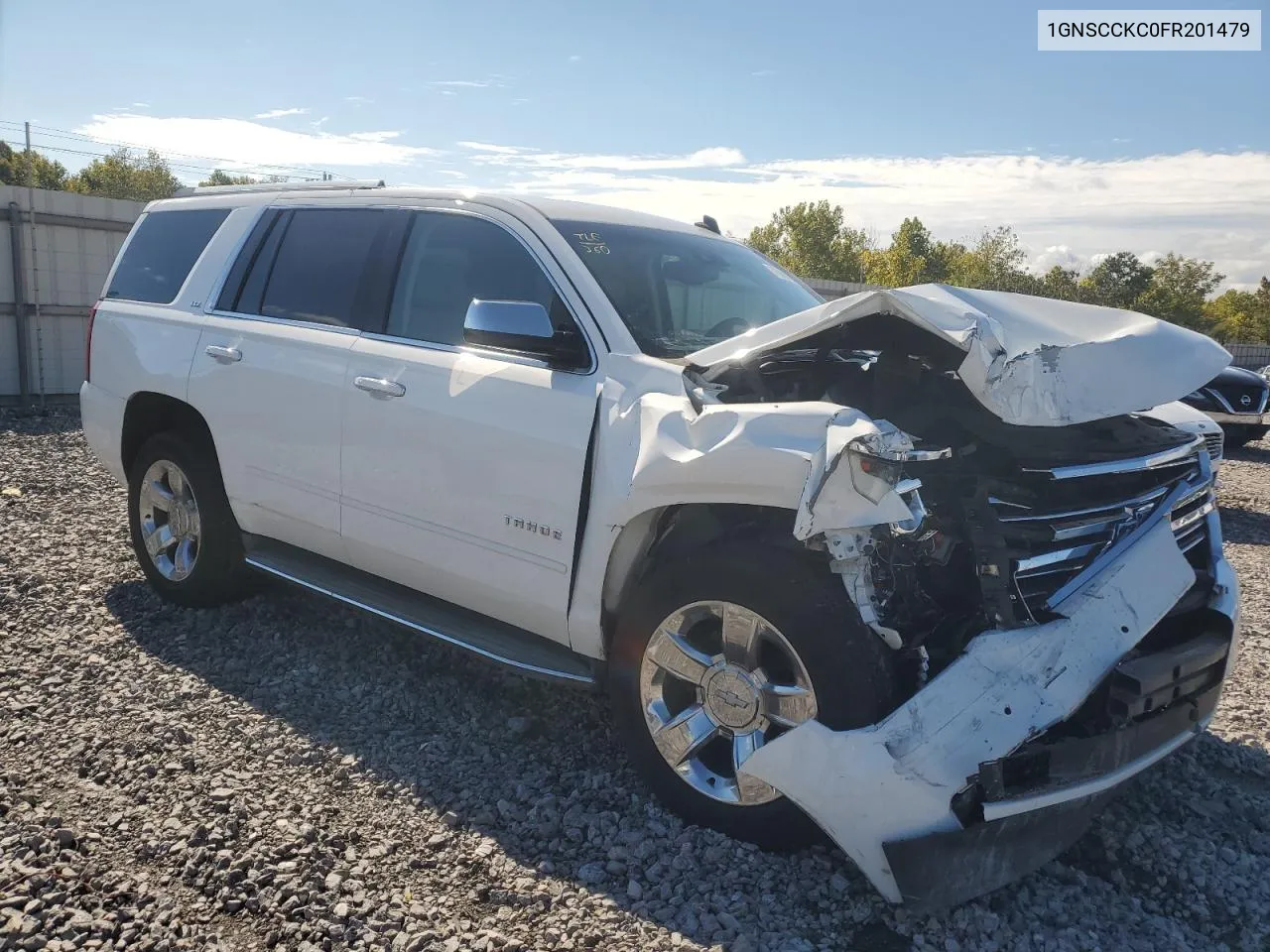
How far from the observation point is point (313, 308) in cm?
422

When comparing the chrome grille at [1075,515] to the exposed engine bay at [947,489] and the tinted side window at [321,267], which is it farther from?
the tinted side window at [321,267]

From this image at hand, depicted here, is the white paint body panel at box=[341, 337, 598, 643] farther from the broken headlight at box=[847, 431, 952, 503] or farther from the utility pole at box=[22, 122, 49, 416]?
the utility pole at box=[22, 122, 49, 416]

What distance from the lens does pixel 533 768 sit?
3.45 meters

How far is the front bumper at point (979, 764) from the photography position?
2.38 m

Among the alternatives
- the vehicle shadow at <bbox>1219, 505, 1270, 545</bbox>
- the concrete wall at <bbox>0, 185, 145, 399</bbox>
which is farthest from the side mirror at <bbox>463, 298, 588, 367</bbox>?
the concrete wall at <bbox>0, 185, 145, 399</bbox>

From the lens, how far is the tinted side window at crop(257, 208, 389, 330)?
13.4 ft

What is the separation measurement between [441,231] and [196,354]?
149cm

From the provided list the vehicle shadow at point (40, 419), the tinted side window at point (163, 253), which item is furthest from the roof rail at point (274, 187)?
the vehicle shadow at point (40, 419)

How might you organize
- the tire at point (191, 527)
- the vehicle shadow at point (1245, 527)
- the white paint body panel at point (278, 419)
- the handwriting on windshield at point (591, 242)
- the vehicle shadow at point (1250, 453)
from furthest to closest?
the vehicle shadow at point (1250, 453) → the vehicle shadow at point (1245, 527) → the tire at point (191, 527) → the white paint body panel at point (278, 419) → the handwriting on windshield at point (591, 242)

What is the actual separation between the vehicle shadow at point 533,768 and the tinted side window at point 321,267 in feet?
4.90

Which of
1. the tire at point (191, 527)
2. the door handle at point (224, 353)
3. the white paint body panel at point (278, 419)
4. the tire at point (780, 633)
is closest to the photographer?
the tire at point (780, 633)

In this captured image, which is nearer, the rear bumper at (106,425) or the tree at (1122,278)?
the rear bumper at (106,425)

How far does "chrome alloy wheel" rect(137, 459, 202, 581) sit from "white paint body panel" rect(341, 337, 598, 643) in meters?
1.21

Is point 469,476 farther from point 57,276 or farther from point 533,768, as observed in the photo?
point 57,276
